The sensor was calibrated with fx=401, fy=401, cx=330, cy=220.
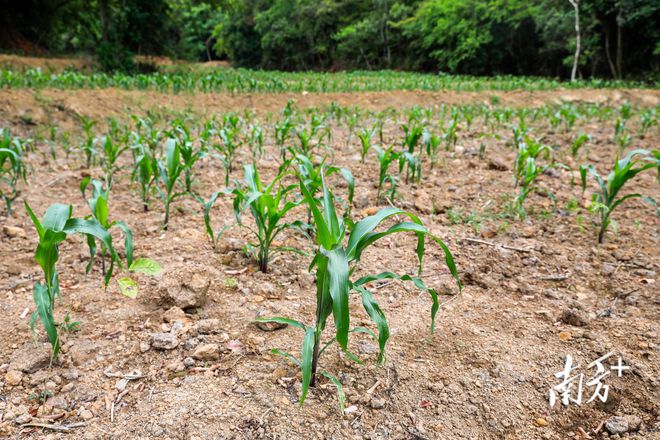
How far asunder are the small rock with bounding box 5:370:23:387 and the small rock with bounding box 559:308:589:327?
7.29 feet

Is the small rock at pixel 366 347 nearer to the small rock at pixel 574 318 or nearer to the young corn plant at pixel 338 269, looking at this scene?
the young corn plant at pixel 338 269

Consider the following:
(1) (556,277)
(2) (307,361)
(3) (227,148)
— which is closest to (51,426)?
(2) (307,361)

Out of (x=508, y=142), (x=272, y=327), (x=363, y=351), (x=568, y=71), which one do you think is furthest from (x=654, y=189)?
(x=568, y=71)

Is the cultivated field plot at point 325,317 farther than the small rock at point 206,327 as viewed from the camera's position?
No

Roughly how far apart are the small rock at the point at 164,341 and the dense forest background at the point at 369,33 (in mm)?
14513

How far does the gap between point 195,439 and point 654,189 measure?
4473mm

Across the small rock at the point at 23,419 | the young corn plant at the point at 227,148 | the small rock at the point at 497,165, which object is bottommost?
the small rock at the point at 23,419

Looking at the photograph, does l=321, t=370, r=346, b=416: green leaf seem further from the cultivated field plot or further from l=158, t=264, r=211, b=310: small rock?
l=158, t=264, r=211, b=310: small rock

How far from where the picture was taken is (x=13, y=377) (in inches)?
55.1

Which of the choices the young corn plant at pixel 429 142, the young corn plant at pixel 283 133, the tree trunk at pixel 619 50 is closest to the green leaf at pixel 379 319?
the young corn plant at pixel 283 133

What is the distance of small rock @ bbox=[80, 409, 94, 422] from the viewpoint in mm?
1296

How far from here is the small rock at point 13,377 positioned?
139cm

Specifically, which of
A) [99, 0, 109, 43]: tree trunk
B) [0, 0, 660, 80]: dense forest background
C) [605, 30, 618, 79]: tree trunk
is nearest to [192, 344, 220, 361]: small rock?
[0, 0, 660, 80]: dense forest background

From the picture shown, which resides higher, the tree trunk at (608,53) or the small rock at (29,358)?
the tree trunk at (608,53)
